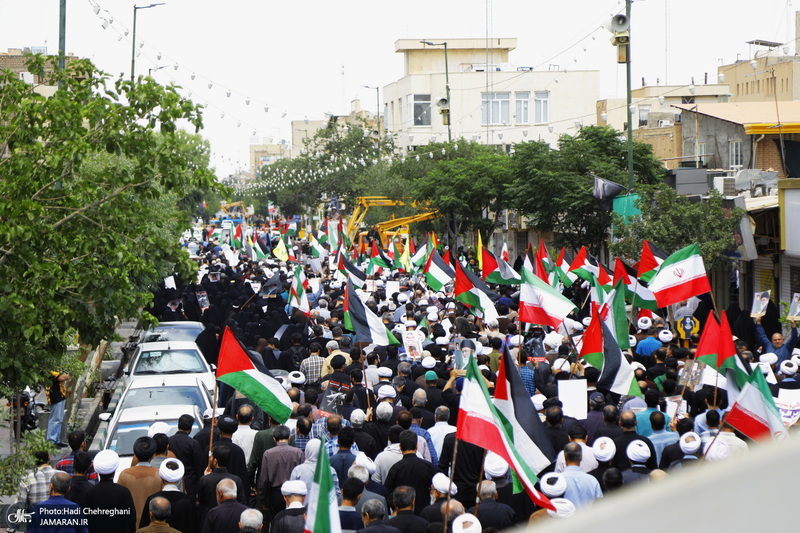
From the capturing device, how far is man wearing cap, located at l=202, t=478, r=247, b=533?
6988mm

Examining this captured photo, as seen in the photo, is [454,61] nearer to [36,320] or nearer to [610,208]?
[610,208]

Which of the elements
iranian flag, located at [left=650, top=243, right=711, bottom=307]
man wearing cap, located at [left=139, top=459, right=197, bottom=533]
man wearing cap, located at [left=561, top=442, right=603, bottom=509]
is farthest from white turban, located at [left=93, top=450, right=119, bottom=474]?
iranian flag, located at [left=650, top=243, right=711, bottom=307]

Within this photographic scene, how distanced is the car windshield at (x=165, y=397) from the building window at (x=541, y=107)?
54005mm

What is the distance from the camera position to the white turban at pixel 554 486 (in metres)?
6.81

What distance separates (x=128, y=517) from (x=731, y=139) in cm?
2931

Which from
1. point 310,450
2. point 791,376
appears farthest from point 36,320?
point 791,376

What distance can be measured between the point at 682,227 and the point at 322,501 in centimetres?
1916

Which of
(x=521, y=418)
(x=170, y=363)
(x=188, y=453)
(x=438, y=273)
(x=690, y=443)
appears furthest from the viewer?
(x=438, y=273)

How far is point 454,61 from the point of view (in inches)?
2894

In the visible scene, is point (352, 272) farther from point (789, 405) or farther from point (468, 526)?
point (468, 526)

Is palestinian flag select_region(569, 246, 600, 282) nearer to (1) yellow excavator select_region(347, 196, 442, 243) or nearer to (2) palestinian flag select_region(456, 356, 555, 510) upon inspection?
(2) palestinian flag select_region(456, 356, 555, 510)

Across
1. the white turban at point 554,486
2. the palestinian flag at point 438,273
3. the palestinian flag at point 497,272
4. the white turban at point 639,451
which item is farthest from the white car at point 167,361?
the white turban at point 554,486

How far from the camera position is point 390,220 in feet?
154

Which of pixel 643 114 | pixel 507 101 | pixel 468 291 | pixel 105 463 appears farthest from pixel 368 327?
pixel 507 101
